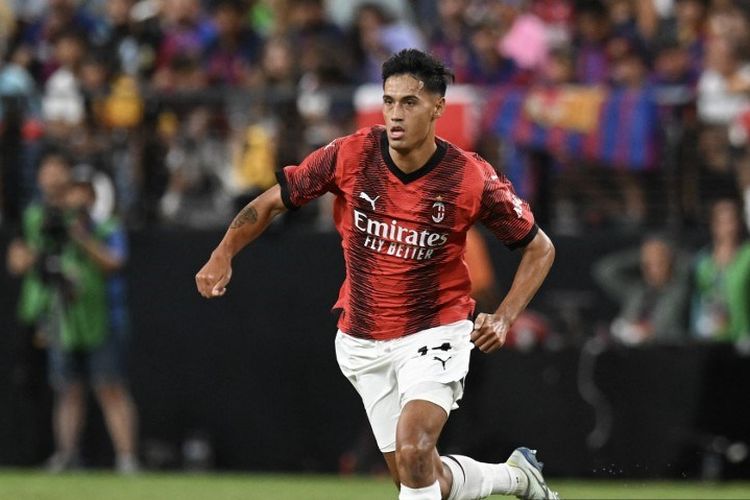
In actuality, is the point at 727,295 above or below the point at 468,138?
below

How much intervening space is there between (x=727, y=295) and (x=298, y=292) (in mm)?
4192

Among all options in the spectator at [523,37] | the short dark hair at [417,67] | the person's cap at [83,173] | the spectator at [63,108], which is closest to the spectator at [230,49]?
the spectator at [63,108]

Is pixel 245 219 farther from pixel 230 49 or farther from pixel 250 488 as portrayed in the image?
pixel 230 49

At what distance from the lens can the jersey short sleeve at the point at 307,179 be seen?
30.4 ft

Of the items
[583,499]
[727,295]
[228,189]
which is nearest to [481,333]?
[583,499]

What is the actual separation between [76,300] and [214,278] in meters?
7.21

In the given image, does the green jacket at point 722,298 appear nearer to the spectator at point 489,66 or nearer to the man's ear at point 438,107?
the spectator at point 489,66

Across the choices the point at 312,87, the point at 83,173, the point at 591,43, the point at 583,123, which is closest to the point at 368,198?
the point at 583,123

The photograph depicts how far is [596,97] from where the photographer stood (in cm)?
1498

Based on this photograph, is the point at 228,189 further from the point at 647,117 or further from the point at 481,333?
the point at 481,333

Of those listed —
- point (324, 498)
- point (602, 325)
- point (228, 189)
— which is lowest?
point (324, 498)

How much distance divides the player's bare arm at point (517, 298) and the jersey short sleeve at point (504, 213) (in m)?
0.08

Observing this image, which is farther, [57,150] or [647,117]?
[57,150]

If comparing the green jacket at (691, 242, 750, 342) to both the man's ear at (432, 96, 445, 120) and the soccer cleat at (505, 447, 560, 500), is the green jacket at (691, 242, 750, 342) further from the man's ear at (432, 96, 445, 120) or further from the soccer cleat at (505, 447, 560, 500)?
the man's ear at (432, 96, 445, 120)
